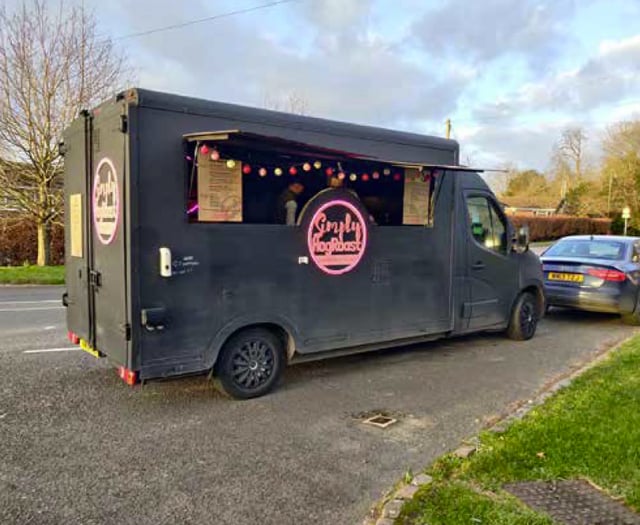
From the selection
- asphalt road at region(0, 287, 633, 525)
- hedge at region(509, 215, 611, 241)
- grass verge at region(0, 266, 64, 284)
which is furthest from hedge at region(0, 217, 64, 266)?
hedge at region(509, 215, 611, 241)

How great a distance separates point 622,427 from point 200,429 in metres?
3.47

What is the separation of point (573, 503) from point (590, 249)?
27.5ft

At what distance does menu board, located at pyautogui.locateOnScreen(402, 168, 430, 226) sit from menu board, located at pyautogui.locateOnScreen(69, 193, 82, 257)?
3553mm

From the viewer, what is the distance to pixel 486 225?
7.61 metres

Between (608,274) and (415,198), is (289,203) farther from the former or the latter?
(608,274)

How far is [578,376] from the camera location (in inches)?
238

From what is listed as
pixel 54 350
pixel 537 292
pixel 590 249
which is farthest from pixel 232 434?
pixel 590 249

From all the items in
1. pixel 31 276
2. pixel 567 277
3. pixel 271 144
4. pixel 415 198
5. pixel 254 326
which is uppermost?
pixel 271 144

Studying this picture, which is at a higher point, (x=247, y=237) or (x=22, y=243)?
(x=247, y=237)

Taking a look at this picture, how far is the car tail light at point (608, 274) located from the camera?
31.4 feet

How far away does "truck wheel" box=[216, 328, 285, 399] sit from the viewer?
5.23m

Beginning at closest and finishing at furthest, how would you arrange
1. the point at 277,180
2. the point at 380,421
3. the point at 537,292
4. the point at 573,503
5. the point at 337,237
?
the point at 573,503
the point at 380,421
the point at 277,180
the point at 337,237
the point at 537,292

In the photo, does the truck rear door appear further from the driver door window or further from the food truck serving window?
the driver door window

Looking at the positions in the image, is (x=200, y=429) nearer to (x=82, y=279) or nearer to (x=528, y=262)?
(x=82, y=279)
